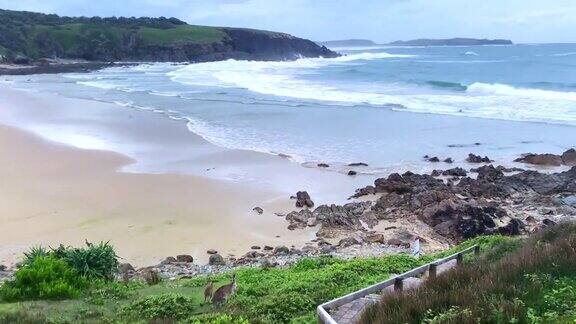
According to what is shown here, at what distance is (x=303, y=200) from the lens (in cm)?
1769

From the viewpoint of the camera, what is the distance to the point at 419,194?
1783cm

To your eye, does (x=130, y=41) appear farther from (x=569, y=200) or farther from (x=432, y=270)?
(x=432, y=270)

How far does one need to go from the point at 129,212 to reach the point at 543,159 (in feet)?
46.9

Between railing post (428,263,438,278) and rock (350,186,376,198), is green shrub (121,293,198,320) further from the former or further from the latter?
rock (350,186,376,198)

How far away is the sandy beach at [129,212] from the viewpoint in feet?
48.4

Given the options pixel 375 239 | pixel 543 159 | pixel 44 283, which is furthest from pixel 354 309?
pixel 543 159

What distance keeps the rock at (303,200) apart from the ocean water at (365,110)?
4.81 metres

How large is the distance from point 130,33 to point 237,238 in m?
101

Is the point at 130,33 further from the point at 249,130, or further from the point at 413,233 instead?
the point at 413,233

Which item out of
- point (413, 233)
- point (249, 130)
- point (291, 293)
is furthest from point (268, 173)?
point (291, 293)

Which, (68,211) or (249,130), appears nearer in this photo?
(68,211)

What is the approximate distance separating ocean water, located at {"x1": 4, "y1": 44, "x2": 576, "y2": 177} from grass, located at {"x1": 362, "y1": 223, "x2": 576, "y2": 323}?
1474 centimetres

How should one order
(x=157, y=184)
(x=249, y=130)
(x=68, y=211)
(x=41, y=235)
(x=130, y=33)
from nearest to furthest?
1. (x=41, y=235)
2. (x=68, y=211)
3. (x=157, y=184)
4. (x=249, y=130)
5. (x=130, y=33)

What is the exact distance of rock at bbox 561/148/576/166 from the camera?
22.3 meters
